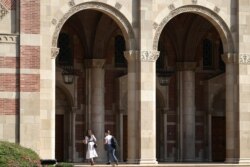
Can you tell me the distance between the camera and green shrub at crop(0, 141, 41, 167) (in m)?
28.0

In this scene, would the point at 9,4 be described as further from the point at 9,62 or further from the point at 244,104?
the point at 244,104

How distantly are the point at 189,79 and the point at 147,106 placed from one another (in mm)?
7861

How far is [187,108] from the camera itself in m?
45.4

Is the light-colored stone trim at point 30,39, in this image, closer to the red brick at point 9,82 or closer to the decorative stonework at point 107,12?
the red brick at point 9,82

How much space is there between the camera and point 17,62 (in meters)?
35.4

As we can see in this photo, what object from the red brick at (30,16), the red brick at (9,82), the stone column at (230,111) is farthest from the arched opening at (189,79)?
the red brick at (9,82)

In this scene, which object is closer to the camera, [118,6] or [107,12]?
[107,12]

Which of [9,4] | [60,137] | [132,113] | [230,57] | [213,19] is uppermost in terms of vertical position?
[9,4]

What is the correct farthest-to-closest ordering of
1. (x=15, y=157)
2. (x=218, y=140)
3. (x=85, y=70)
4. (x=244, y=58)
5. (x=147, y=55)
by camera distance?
(x=218, y=140) → (x=85, y=70) → (x=244, y=58) → (x=147, y=55) → (x=15, y=157)

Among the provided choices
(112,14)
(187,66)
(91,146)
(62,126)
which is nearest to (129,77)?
(112,14)

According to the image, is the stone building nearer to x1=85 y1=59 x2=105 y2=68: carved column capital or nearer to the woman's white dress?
x1=85 y1=59 x2=105 y2=68: carved column capital

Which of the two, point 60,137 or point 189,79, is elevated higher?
point 189,79

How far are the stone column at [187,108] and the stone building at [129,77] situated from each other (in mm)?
51

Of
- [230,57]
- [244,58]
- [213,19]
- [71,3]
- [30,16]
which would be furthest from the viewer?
[230,57]
